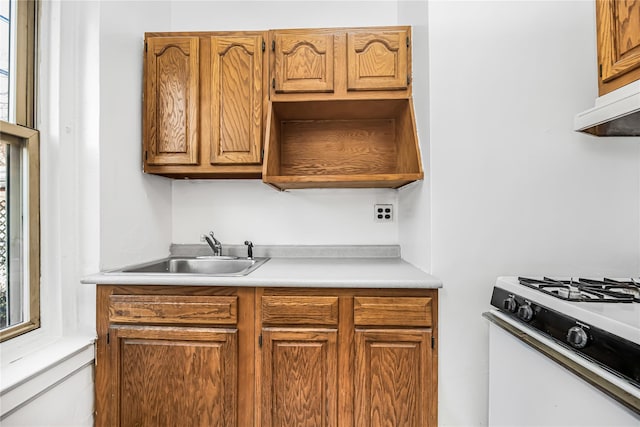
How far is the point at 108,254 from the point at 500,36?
2036mm

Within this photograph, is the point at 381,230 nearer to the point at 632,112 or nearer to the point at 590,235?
the point at 590,235

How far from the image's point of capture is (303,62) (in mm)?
1724

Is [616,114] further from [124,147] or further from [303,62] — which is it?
[124,147]

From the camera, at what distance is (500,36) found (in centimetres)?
144

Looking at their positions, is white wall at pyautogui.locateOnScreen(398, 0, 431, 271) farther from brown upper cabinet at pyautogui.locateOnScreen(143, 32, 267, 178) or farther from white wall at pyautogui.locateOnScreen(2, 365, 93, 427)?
white wall at pyautogui.locateOnScreen(2, 365, 93, 427)

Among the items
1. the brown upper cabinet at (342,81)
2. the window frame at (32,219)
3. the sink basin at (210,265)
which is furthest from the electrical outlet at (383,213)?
the window frame at (32,219)

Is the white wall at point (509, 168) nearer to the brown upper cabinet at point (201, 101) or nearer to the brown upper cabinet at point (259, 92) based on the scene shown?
the brown upper cabinet at point (259, 92)

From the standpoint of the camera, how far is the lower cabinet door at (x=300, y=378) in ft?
4.48

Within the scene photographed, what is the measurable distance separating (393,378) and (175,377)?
3.02 ft

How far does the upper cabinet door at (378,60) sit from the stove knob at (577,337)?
1.29 meters

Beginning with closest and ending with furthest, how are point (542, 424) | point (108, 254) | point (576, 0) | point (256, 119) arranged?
point (542, 424), point (576, 0), point (108, 254), point (256, 119)

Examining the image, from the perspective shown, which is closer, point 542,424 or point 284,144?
point 542,424

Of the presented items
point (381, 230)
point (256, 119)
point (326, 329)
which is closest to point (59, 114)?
point (256, 119)

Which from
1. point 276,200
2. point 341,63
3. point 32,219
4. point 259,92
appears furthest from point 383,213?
point 32,219
